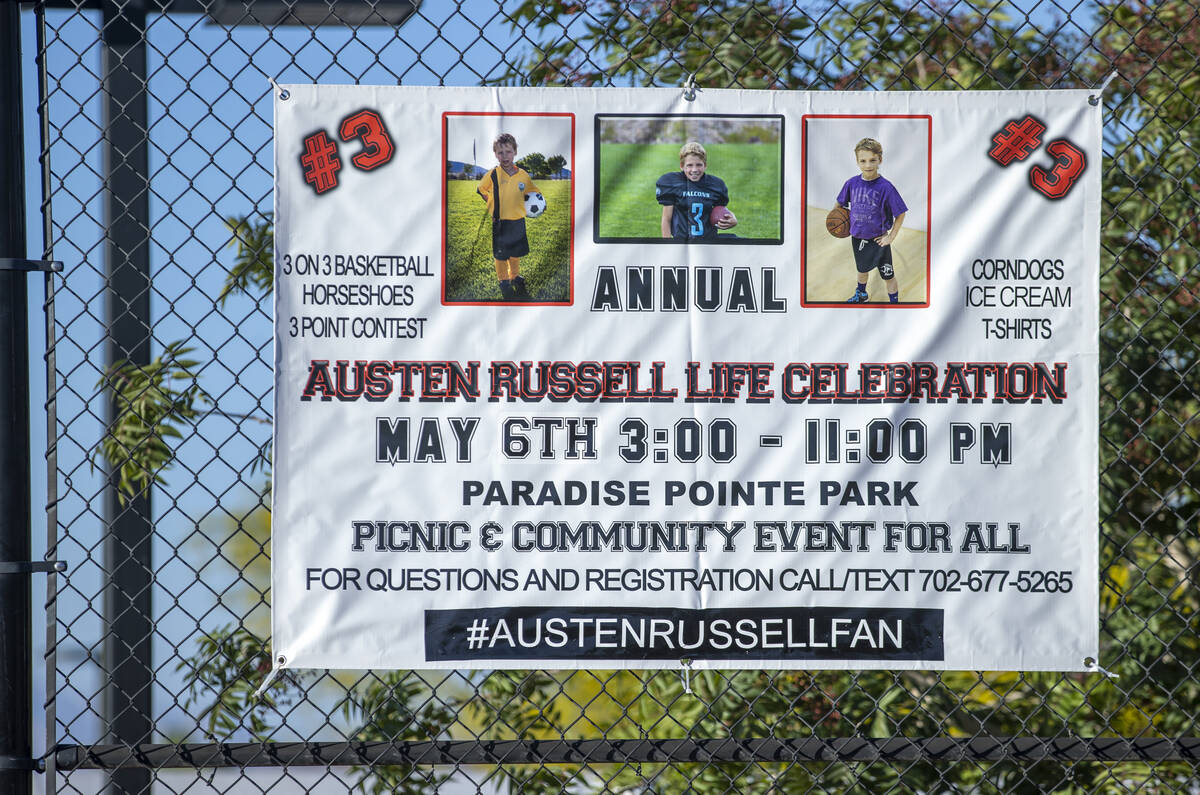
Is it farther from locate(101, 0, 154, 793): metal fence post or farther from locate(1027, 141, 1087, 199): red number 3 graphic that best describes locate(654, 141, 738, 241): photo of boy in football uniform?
locate(101, 0, 154, 793): metal fence post

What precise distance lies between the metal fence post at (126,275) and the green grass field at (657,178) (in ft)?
3.75

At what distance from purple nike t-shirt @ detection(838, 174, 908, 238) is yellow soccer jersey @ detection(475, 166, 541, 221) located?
728mm

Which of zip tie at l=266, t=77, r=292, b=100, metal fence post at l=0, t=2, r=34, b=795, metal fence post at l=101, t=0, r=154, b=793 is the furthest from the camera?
metal fence post at l=101, t=0, r=154, b=793

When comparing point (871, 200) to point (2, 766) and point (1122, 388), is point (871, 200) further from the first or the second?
point (2, 766)

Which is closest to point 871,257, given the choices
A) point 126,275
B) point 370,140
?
point 370,140

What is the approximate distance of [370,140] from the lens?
215cm

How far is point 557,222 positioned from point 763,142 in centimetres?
52

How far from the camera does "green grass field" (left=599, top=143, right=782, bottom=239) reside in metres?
2.14

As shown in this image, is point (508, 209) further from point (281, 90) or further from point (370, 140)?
point (281, 90)

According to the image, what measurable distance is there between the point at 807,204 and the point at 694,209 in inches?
10.4

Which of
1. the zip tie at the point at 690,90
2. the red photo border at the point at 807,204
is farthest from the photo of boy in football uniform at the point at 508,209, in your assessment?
the red photo border at the point at 807,204

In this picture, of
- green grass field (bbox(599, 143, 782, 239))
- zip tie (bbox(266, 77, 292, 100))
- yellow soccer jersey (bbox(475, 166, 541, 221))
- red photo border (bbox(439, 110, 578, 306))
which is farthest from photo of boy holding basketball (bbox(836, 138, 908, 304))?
zip tie (bbox(266, 77, 292, 100))

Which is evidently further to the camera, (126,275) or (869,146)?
(126,275)

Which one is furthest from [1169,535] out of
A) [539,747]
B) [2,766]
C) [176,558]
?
[2,766]
